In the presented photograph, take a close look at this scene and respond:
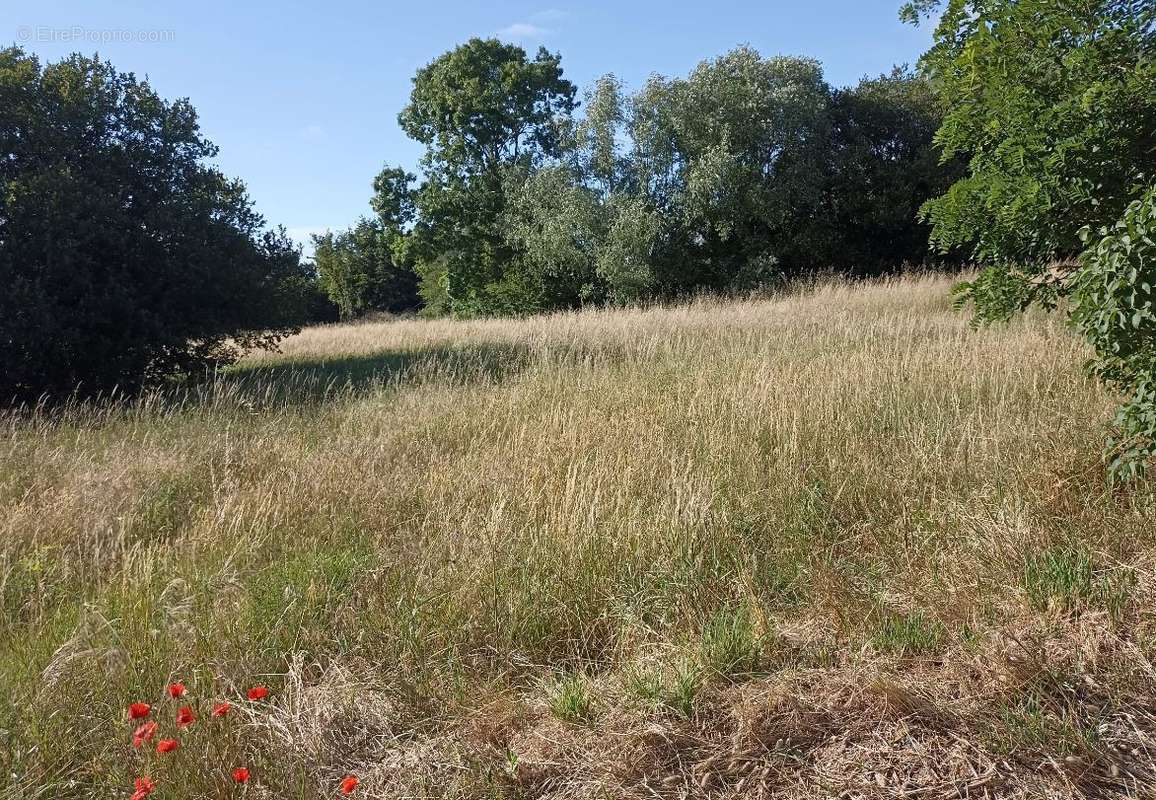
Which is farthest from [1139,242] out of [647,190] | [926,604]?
[647,190]

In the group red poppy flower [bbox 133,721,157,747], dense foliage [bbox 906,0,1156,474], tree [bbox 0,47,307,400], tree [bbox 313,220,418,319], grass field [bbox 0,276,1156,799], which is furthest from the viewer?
tree [bbox 313,220,418,319]

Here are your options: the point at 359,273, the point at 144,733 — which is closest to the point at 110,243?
the point at 144,733

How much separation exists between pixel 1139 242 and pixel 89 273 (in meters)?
10.2

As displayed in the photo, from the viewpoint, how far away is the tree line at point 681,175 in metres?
22.2

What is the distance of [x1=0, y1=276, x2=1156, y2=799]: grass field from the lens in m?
2.38

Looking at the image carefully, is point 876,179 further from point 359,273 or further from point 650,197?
point 359,273

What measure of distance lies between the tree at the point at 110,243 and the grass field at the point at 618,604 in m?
3.60

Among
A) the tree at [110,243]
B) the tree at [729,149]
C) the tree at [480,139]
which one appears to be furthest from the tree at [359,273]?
the tree at [110,243]

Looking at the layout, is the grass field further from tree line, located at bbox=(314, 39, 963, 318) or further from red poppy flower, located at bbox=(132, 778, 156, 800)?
tree line, located at bbox=(314, 39, 963, 318)

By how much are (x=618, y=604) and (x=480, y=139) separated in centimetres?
2849

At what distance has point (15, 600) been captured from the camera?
3594 mm

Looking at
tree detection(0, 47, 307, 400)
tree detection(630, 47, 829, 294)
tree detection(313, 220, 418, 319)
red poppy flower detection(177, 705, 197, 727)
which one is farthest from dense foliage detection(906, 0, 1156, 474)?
tree detection(313, 220, 418, 319)

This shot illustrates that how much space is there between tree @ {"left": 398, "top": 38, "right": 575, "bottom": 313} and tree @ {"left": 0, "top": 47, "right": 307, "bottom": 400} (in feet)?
55.6

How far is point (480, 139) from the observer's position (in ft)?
95.7
